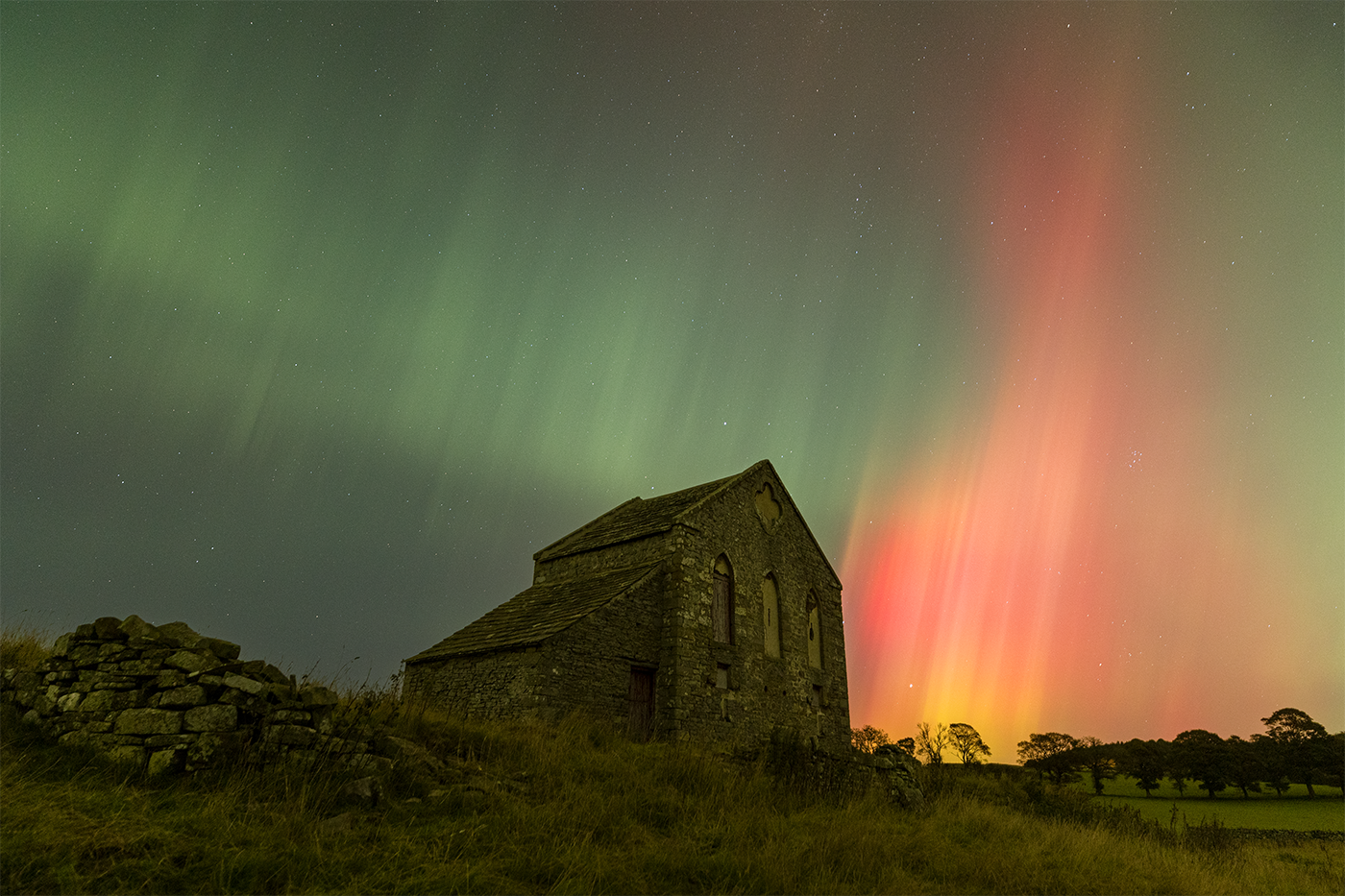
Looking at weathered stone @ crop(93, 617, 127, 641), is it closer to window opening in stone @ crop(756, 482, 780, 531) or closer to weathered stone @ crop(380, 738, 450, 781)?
weathered stone @ crop(380, 738, 450, 781)

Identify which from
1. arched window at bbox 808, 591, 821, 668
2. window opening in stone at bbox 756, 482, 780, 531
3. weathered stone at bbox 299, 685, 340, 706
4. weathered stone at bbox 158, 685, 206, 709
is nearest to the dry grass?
weathered stone at bbox 299, 685, 340, 706

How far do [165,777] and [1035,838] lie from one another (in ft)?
49.7

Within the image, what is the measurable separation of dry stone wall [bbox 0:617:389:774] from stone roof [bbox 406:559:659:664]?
8.60 m

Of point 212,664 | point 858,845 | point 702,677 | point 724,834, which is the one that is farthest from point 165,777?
point 702,677

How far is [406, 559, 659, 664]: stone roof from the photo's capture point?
60.1 ft

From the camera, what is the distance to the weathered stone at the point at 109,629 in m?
8.45

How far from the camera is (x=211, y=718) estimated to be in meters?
8.09

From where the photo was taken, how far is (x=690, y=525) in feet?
70.6

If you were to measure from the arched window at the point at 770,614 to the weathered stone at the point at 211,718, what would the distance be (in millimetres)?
17435

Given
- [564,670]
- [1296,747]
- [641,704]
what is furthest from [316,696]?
[1296,747]

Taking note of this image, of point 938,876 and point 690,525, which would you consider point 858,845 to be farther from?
point 690,525

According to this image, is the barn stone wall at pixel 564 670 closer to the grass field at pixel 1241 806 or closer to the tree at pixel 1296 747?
the grass field at pixel 1241 806

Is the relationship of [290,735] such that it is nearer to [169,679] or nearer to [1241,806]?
[169,679]

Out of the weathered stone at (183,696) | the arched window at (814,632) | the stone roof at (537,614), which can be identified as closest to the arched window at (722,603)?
the stone roof at (537,614)
